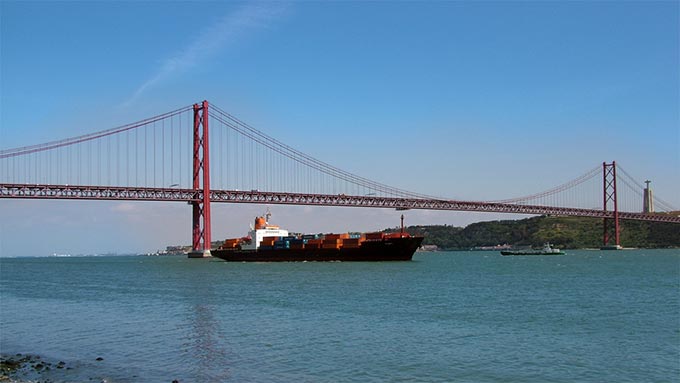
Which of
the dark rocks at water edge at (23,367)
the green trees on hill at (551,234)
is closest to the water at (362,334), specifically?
the dark rocks at water edge at (23,367)

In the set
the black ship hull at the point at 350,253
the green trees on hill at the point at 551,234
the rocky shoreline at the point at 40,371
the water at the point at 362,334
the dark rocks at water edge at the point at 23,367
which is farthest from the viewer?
the green trees on hill at the point at 551,234

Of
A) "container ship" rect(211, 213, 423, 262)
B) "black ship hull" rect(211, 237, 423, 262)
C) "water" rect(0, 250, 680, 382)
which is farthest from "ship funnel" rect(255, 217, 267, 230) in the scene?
"water" rect(0, 250, 680, 382)

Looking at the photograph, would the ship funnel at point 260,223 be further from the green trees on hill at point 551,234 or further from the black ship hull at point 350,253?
the green trees on hill at point 551,234

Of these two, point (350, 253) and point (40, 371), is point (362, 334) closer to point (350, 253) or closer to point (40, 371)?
point (40, 371)

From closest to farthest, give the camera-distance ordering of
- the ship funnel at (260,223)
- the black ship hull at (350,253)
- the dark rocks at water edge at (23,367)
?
1. the dark rocks at water edge at (23,367)
2. the black ship hull at (350,253)
3. the ship funnel at (260,223)

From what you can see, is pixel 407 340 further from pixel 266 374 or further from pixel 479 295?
pixel 479 295

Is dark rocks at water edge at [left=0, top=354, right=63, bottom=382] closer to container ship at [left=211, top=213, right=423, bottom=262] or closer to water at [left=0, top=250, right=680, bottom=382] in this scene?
water at [left=0, top=250, right=680, bottom=382]
